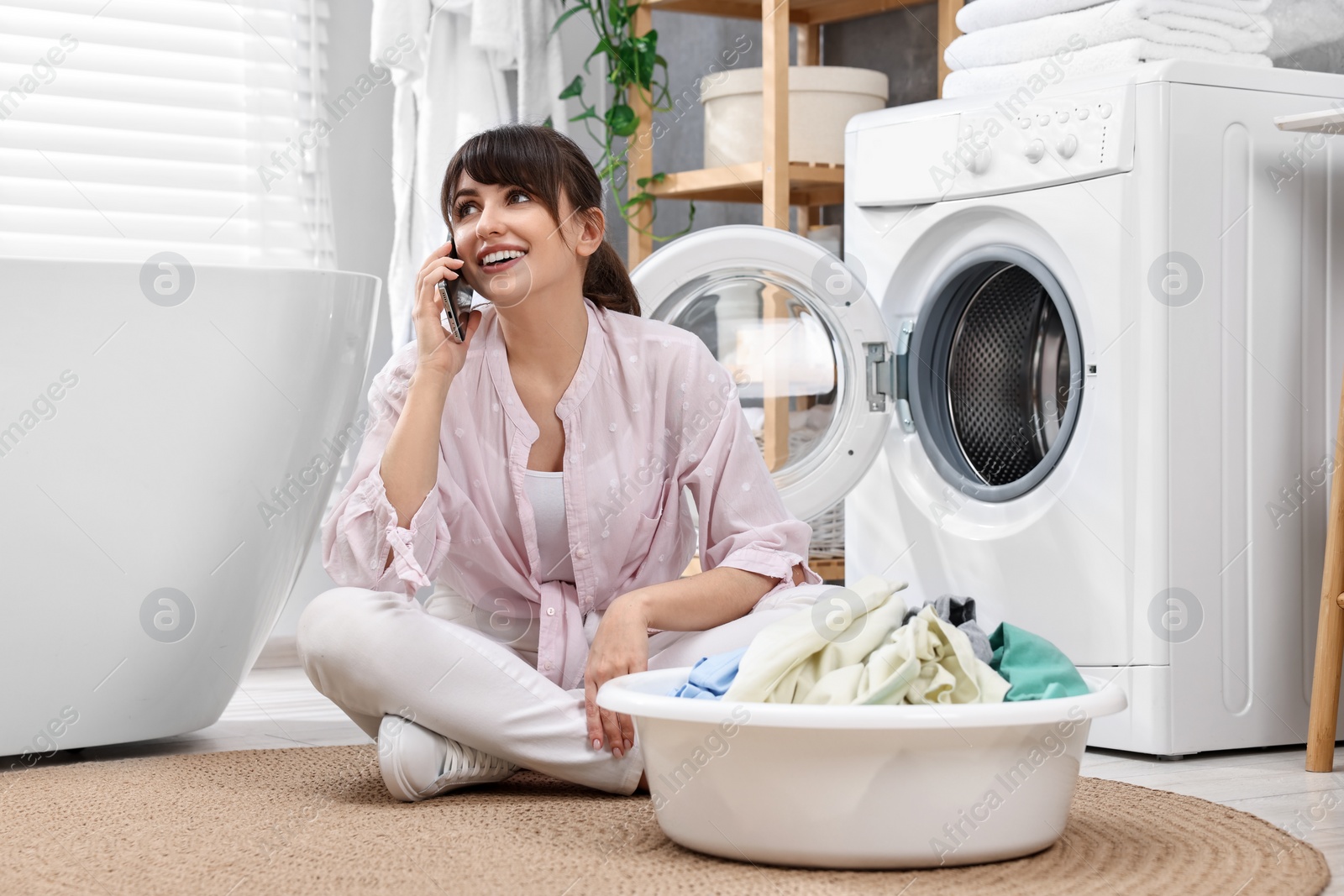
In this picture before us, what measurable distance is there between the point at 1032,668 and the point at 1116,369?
2.24ft

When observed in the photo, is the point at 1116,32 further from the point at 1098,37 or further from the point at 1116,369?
the point at 1116,369

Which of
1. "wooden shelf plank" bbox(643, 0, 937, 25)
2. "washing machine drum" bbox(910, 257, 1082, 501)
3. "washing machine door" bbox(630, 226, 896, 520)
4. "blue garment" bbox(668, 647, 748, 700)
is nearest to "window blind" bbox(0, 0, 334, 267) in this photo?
"wooden shelf plank" bbox(643, 0, 937, 25)

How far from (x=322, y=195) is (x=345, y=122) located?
0.59ft

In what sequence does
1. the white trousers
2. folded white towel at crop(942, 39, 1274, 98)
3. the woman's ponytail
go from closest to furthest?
the white trousers
the woman's ponytail
folded white towel at crop(942, 39, 1274, 98)

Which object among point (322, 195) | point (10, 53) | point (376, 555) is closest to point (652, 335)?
point (376, 555)

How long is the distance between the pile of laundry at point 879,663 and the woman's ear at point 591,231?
1.76 feet

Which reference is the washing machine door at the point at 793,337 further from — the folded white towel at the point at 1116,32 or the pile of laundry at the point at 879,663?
the pile of laundry at the point at 879,663

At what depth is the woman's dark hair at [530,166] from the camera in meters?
1.48

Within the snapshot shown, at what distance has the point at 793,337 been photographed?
6.88 feet

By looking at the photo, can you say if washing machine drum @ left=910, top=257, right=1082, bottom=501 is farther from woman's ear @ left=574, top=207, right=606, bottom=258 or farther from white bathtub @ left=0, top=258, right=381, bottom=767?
white bathtub @ left=0, top=258, right=381, bottom=767

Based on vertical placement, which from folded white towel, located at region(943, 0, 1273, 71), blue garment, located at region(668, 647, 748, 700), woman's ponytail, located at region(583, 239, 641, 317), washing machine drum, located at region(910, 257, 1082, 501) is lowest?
blue garment, located at region(668, 647, 748, 700)

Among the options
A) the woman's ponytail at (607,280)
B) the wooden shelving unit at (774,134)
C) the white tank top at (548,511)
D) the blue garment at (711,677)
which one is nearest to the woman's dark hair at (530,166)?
the woman's ponytail at (607,280)

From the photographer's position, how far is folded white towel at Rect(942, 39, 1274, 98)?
179cm

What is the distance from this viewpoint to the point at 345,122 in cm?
298
